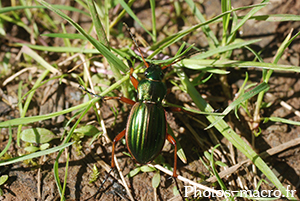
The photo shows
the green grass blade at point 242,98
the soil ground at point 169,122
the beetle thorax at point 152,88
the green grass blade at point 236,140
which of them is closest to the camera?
the green grass blade at point 236,140

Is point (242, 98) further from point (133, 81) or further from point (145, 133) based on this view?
point (133, 81)

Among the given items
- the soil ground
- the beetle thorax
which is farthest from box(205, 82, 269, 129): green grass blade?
the beetle thorax

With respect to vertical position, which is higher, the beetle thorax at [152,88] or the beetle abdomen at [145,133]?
the beetle thorax at [152,88]

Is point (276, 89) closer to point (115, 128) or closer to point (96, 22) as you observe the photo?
point (115, 128)

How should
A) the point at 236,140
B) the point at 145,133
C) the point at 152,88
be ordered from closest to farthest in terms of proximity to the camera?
the point at 145,133
the point at 236,140
the point at 152,88

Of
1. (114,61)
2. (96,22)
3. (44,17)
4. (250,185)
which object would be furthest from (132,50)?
(250,185)

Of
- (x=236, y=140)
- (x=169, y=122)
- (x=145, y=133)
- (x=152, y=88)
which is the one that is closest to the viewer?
(x=145, y=133)

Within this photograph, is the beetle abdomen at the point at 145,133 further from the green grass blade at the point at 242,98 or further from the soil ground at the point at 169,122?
the green grass blade at the point at 242,98

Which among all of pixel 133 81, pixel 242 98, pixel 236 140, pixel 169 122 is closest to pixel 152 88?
pixel 133 81

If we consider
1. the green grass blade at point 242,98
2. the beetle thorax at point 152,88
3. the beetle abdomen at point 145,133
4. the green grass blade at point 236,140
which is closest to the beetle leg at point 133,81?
the beetle thorax at point 152,88

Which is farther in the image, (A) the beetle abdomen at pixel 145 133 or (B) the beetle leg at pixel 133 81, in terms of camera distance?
(B) the beetle leg at pixel 133 81
